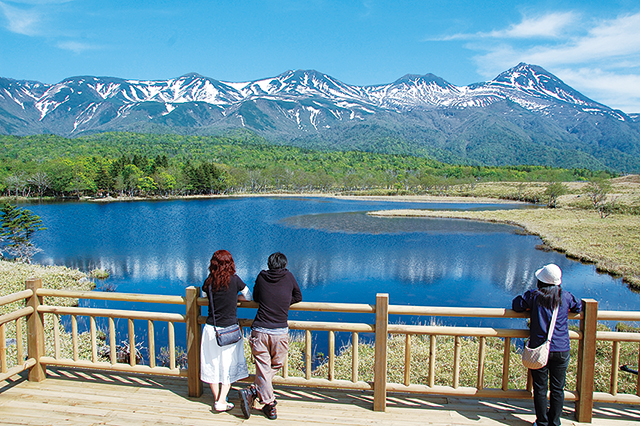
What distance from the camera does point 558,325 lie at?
4.29 metres

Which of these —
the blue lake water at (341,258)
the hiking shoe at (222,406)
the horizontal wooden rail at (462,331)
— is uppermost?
the horizontal wooden rail at (462,331)

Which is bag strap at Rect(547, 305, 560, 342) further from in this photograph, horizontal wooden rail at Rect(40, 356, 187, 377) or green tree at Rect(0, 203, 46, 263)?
green tree at Rect(0, 203, 46, 263)

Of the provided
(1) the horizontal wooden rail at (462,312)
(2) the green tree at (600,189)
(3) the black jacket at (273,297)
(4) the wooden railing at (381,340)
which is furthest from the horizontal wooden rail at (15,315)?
(2) the green tree at (600,189)

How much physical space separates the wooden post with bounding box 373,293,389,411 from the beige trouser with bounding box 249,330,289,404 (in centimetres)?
109

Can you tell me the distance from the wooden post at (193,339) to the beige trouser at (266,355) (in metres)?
0.81

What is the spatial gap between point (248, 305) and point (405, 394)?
2.40 m

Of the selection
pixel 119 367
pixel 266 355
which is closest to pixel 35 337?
pixel 119 367

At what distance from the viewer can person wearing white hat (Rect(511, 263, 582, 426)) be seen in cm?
425

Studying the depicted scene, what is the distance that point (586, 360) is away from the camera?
4.54 meters

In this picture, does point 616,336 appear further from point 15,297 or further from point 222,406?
point 15,297

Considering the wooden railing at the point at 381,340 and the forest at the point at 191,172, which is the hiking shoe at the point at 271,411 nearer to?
the wooden railing at the point at 381,340

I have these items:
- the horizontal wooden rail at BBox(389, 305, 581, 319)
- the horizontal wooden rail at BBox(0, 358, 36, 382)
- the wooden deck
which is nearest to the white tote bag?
the horizontal wooden rail at BBox(389, 305, 581, 319)

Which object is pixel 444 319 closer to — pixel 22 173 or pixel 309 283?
pixel 309 283

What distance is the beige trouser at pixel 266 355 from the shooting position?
469 centimetres
